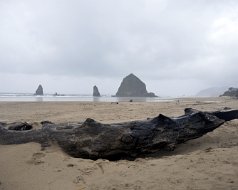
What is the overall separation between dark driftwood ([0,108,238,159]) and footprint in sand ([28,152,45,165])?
440 mm

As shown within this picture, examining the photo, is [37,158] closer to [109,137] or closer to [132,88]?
[109,137]

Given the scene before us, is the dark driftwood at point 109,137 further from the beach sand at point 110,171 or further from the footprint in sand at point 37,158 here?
the footprint in sand at point 37,158

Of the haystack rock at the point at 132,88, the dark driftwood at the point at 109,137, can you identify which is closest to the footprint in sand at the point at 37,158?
the dark driftwood at the point at 109,137

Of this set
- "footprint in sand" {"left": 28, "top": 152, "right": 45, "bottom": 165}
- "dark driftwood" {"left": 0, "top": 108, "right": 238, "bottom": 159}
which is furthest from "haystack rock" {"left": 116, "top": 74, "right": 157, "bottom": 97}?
"footprint in sand" {"left": 28, "top": 152, "right": 45, "bottom": 165}

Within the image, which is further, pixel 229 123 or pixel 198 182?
pixel 229 123

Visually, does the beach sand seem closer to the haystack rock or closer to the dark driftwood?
the dark driftwood

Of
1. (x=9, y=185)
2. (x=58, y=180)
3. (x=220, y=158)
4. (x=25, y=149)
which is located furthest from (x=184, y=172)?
(x=25, y=149)

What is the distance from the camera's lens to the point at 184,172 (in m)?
4.98

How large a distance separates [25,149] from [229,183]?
3874mm

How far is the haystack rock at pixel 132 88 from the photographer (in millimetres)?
95938

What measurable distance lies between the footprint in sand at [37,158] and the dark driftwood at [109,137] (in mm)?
440

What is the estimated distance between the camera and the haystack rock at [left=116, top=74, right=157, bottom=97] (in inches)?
3777

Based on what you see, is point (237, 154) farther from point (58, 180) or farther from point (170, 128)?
point (58, 180)

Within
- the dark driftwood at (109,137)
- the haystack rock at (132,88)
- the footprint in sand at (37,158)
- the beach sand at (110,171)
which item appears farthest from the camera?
the haystack rock at (132,88)
